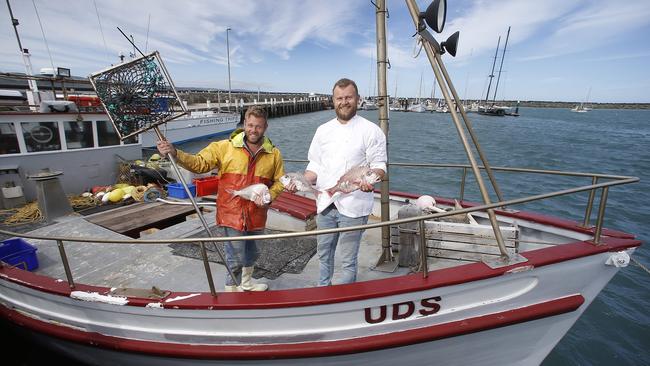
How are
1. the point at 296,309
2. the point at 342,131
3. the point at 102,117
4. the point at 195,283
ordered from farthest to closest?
the point at 102,117, the point at 195,283, the point at 342,131, the point at 296,309

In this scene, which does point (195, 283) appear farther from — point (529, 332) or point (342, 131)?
point (529, 332)

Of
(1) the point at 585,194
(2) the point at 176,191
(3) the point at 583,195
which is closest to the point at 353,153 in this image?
(2) the point at 176,191

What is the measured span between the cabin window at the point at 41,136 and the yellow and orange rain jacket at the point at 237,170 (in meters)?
5.76

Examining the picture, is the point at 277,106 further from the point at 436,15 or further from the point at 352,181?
the point at 352,181

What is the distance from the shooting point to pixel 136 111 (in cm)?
324

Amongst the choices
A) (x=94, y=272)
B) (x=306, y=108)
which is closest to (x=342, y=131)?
(x=94, y=272)

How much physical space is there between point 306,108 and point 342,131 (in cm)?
6885

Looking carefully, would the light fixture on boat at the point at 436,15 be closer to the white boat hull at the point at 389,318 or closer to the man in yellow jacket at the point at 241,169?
the man in yellow jacket at the point at 241,169

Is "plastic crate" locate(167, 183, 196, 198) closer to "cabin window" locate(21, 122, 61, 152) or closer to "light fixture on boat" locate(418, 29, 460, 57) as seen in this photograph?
"cabin window" locate(21, 122, 61, 152)

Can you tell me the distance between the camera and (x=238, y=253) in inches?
121

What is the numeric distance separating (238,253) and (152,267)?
1579mm

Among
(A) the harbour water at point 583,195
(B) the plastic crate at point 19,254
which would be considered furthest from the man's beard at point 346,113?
(B) the plastic crate at point 19,254

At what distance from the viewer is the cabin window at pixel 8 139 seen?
5.95 meters

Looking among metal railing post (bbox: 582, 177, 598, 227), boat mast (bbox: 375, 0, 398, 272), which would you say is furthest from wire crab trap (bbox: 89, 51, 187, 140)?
metal railing post (bbox: 582, 177, 598, 227)
